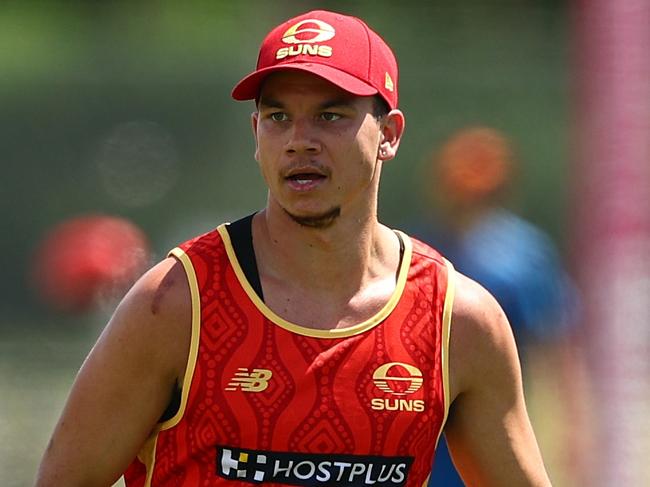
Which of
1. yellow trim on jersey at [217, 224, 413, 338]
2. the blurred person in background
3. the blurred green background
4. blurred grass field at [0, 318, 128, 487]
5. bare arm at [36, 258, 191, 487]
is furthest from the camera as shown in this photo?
the blurred green background

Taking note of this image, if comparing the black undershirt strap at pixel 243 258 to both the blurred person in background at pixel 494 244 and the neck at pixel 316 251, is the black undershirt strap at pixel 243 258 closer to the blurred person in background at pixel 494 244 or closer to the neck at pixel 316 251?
the neck at pixel 316 251

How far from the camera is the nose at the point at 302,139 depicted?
10.3ft

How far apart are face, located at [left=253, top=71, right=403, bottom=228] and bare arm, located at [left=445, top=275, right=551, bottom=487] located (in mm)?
388

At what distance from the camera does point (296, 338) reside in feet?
10.5

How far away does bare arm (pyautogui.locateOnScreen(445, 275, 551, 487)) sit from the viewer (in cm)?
334

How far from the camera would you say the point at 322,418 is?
317 cm

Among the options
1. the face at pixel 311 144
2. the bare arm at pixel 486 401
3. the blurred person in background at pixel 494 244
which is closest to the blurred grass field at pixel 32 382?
the blurred person in background at pixel 494 244

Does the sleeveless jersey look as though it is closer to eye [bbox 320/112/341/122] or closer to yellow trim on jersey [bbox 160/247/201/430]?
yellow trim on jersey [bbox 160/247/201/430]

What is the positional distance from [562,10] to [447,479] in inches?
265

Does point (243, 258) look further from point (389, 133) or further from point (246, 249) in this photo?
point (389, 133)

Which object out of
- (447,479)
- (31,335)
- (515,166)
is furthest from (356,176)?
(31,335)

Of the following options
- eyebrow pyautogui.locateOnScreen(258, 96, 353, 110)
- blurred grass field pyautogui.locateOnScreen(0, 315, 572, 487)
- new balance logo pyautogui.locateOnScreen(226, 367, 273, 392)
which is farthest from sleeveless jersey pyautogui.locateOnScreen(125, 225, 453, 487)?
blurred grass field pyautogui.locateOnScreen(0, 315, 572, 487)

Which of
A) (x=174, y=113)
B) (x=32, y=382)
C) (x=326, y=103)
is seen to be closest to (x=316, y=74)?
(x=326, y=103)

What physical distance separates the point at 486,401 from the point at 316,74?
0.84m
